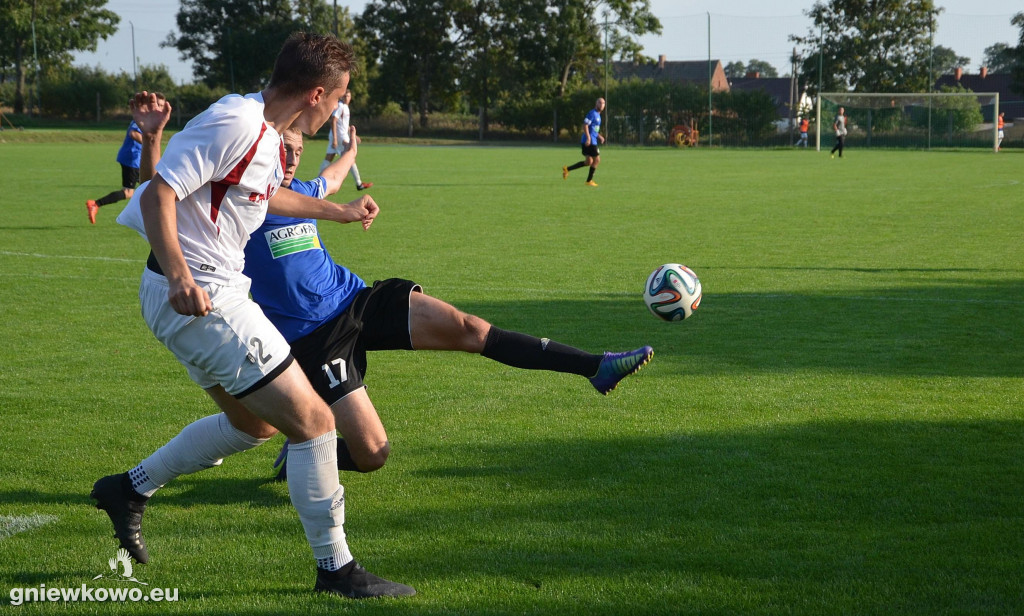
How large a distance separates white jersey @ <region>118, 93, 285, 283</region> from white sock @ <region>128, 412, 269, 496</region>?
80 cm

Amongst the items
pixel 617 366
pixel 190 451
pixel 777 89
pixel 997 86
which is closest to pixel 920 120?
pixel 777 89

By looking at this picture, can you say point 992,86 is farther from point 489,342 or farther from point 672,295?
point 489,342

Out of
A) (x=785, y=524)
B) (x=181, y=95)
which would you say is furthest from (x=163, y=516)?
(x=181, y=95)

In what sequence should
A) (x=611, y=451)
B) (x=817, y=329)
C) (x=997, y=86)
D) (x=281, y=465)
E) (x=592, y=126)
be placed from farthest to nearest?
1. (x=997, y=86)
2. (x=592, y=126)
3. (x=817, y=329)
4. (x=611, y=451)
5. (x=281, y=465)

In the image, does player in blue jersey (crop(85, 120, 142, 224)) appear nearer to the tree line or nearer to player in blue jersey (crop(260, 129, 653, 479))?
player in blue jersey (crop(260, 129, 653, 479))

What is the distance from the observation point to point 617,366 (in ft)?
13.4

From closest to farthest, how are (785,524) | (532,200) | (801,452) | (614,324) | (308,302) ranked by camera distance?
1. (785,524)
2. (308,302)
3. (801,452)
4. (614,324)
5. (532,200)

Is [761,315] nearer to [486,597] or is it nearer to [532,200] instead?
[486,597]

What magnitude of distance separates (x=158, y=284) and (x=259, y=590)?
1095 millimetres

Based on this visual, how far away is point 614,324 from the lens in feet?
25.5

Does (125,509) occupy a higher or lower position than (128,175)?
lower

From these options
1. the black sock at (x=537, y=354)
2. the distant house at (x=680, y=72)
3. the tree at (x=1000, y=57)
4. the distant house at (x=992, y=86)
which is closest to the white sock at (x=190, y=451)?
the black sock at (x=537, y=354)

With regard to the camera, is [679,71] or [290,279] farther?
[679,71]

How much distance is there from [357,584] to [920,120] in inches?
1754
